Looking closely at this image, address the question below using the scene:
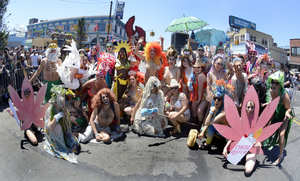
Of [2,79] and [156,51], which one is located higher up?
[156,51]

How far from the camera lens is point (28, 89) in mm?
3607

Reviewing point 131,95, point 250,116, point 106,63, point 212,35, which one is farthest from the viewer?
point 212,35

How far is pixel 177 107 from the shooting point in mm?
4152

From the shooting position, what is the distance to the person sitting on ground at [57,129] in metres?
3.05

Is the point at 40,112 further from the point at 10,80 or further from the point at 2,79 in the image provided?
the point at 10,80

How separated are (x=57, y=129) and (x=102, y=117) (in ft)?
2.97

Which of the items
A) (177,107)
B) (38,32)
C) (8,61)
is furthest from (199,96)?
(38,32)

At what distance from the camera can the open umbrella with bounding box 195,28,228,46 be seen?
649 centimetres

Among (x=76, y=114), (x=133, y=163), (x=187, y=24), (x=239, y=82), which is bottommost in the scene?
(x=133, y=163)

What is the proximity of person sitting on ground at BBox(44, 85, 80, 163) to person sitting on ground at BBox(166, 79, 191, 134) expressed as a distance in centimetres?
208

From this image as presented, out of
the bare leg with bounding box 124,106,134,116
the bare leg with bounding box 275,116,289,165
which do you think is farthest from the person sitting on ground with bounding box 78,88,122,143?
the bare leg with bounding box 275,116,289,165

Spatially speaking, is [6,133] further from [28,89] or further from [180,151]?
[180,151]

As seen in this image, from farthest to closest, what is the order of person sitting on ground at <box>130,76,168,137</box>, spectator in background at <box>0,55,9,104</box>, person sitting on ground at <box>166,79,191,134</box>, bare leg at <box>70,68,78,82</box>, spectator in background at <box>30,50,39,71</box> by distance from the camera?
spectator in background at <box>30,50,39,71</box> → spectator in background at <box>0,55,9,104</box> → bare leg at <box>70,68,78,82</box> → person sitting on ground at <box>166,79,191,134</box> → person sitting on ground at <box>130,76,168,137</box>

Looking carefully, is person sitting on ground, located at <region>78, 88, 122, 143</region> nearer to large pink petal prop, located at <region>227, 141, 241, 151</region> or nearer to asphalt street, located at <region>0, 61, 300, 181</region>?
asphalt street, located at <region>0, 61, 300, 181</region>
